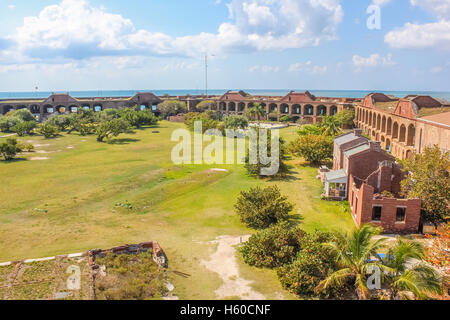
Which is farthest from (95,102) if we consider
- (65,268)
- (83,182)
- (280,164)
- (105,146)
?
(65,268)

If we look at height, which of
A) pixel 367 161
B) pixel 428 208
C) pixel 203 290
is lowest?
pixel 203 290

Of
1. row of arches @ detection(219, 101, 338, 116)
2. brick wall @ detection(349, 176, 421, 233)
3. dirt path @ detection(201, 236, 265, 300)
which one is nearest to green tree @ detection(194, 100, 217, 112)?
row of arches @ detection(219, 101, 338, 116)

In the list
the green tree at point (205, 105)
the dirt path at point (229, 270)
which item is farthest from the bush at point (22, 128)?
the dirt path at point (229, 270)

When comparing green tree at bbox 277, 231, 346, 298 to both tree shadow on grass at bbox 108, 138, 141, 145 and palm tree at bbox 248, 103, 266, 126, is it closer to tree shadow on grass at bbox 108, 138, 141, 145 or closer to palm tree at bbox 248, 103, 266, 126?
tree shadow on grass at bbox 108, 138, 141, 145

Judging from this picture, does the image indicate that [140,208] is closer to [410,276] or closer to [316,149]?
[410,276]

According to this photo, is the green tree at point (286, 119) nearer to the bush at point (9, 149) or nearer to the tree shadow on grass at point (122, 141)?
the tree shadow on grass at point (122, 141)

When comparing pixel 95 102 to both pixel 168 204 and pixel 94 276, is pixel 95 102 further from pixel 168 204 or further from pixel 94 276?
pixel 94 276

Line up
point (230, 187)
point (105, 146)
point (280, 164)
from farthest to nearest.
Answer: point (105, 146) → point (280, 164) → point (230, 187)

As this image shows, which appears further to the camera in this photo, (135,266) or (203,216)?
(203,216)
